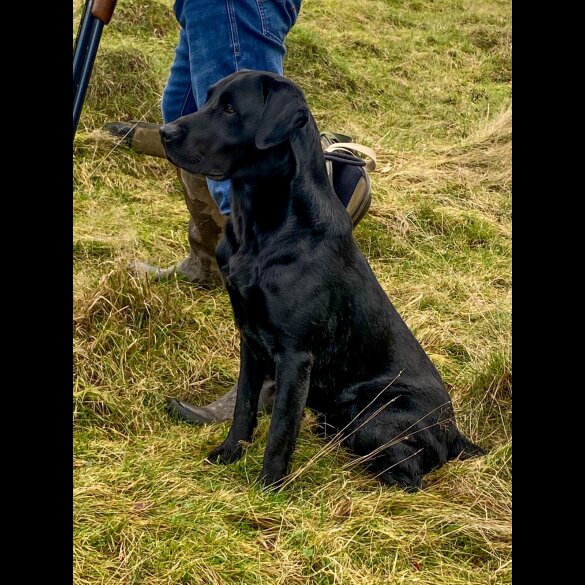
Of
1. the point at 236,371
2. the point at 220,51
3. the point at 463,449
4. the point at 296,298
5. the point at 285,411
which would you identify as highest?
the point at 220,51

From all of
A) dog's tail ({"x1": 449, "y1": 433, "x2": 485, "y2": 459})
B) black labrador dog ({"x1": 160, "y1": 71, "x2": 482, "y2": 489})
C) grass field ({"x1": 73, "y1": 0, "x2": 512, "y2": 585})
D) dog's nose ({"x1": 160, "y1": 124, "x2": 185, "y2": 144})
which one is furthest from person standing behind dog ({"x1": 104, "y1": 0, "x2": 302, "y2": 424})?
dog's tail ({"x1": 449, "y1": 433, "x2": 485, "y2": 459})

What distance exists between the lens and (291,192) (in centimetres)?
296

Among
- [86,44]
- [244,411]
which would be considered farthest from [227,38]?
[244,411]

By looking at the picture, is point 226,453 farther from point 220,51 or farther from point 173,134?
point 220,51

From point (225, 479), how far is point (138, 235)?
254 cm

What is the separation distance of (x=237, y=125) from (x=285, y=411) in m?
1.00

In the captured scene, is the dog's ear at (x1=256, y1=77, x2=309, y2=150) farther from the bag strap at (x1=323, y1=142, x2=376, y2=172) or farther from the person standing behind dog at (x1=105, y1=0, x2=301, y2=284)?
the bag strap at (x1=323, y1=142, x2=376, y2=172)

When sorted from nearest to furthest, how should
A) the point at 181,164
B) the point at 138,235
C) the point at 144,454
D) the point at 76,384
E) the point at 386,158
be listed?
1. the point at 181,164
2. the point at 144,454
3. the point at 76,384
4. the point at 138,235
5. the point at 386,158

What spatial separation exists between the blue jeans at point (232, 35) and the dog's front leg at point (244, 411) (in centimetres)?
105

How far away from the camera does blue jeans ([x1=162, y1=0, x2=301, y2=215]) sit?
10.8 ft
